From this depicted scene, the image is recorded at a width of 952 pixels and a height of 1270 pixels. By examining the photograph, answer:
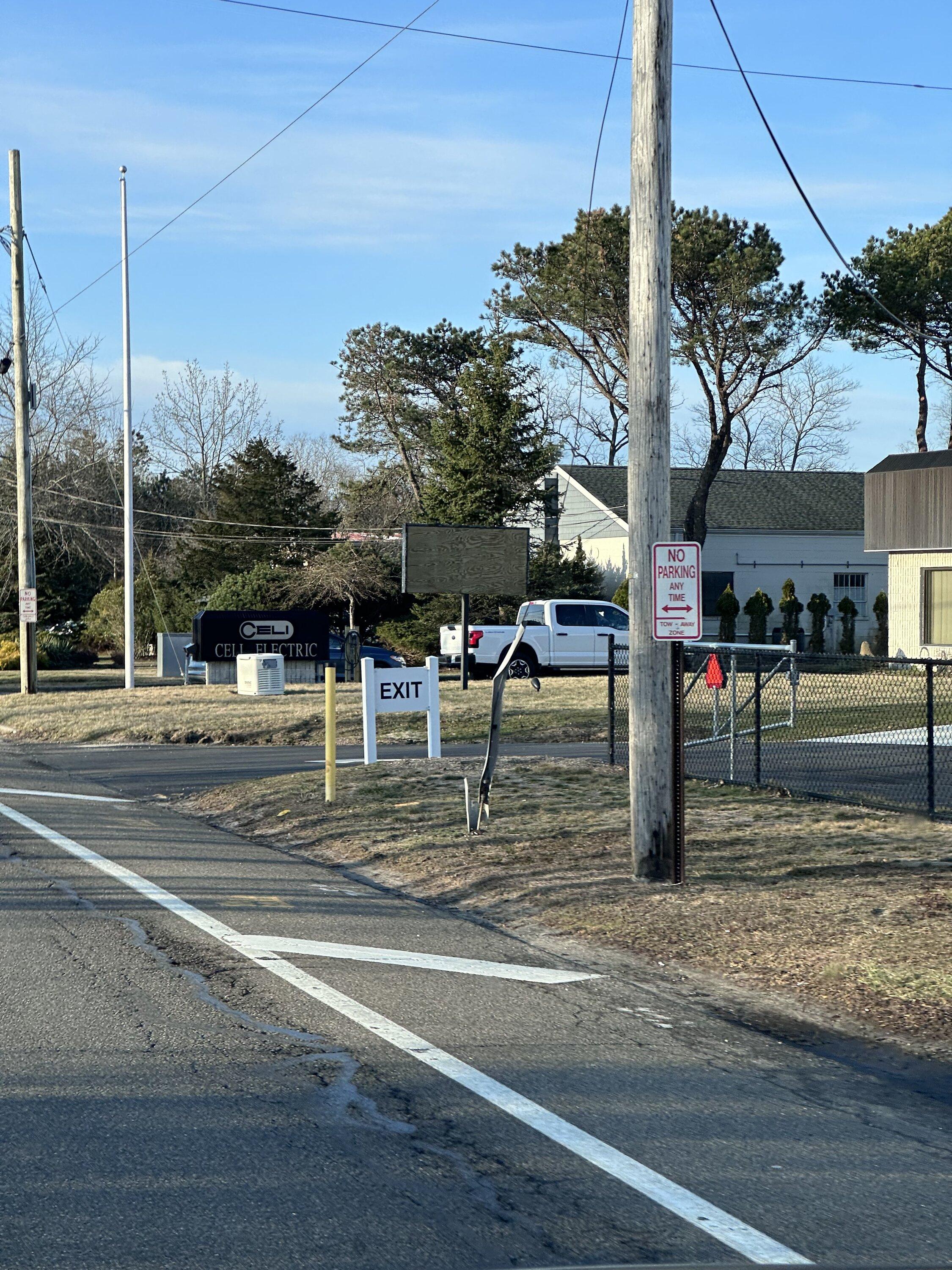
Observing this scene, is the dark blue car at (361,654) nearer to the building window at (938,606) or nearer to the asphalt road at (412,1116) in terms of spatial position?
the building window at (938,606)

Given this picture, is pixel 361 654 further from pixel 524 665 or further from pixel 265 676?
pixel 265 676

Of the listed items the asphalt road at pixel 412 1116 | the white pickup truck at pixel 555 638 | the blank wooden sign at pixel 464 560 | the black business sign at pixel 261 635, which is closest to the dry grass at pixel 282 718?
the blank wooden sign at pixel 464 560

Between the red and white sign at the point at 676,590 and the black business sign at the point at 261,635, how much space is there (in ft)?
76.3

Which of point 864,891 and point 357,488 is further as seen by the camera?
point 357,488

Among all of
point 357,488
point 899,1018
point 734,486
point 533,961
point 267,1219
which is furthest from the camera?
point 357,488

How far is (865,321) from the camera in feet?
143

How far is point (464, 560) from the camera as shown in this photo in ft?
91.5

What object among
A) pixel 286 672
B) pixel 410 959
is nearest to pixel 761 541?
pixel 286 672

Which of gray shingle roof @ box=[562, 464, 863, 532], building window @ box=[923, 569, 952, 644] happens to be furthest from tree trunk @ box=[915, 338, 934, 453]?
building window @ box=[923, 569, 952, 644]

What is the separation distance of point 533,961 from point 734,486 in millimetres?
45180

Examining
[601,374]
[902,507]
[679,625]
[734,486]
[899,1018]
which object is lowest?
[899,1018]

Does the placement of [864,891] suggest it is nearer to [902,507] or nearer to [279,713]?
[279,713]

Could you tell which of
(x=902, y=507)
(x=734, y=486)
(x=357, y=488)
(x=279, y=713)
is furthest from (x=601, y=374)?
(x=279, y=713)

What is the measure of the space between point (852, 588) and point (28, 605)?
31235mm
